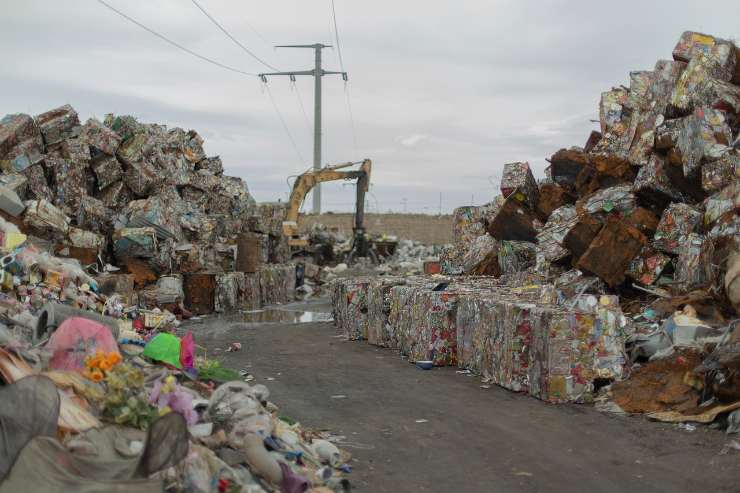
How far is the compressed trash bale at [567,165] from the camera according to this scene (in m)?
11.6

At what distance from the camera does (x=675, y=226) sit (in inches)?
360

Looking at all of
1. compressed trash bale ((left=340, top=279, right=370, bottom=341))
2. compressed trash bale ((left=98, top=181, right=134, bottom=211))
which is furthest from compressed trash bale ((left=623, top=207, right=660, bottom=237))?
compressed trash bale ((left=98, top=181, right=134, bottom=211))

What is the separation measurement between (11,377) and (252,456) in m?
1.47

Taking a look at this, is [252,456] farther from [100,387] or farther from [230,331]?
[230,331]

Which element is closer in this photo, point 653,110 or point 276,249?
point 653,110

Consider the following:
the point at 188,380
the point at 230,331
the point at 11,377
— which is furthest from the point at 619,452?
the point at 230,331

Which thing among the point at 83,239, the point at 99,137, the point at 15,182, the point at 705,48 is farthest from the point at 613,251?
the point at 99,137

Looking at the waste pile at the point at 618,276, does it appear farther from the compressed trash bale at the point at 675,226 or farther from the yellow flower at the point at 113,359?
the yellow flower at the point at 113,359

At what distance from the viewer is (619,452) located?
18.1 ft

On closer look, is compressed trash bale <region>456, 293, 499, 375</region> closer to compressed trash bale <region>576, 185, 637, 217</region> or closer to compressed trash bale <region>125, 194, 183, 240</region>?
compressed trash bale <region>576, 185, 637, 217</region>

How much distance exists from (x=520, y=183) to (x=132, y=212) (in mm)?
7802

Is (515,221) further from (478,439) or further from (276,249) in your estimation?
(276,249)

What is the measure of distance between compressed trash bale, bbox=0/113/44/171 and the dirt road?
7.52 meters

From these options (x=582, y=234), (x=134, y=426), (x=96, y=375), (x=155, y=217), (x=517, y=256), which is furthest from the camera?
(x=155, y=217)
